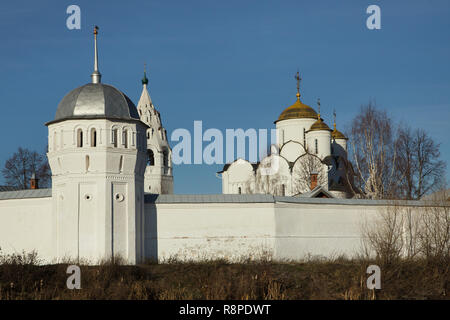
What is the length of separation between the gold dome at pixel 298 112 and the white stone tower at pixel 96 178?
23346 millimetres

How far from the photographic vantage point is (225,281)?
53.8 ft

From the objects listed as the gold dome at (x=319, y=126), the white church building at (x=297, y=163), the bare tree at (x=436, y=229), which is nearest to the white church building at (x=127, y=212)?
the bare tree at (x=436, y=229)

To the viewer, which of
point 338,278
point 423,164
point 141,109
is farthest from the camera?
point 141,109

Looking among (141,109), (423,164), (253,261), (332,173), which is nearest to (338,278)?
→ (253,261)

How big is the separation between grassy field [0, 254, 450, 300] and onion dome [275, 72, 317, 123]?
936 inches

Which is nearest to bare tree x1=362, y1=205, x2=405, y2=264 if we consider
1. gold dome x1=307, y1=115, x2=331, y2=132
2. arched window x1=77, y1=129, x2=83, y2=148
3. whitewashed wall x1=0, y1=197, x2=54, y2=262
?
arched window x1=77, y1=129, x2=83, y2=148

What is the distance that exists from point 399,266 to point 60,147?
34.2 feet

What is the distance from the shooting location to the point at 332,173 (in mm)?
42344

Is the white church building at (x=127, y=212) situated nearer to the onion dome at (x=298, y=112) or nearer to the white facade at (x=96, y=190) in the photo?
the white facade at (x=96, y=190)

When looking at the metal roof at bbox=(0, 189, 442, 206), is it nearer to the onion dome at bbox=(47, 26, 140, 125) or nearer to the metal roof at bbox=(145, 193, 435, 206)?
the metal roof at bbox=(145, 193, 435, 206)

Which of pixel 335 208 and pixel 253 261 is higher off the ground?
pixel 335 208

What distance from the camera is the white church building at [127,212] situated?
Result: 20656 millimetres

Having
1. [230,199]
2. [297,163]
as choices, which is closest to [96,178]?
[230,199]
